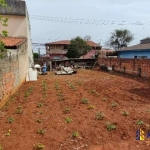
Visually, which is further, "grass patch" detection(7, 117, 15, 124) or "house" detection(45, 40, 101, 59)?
"house" detection(45, 40, 101, 59)

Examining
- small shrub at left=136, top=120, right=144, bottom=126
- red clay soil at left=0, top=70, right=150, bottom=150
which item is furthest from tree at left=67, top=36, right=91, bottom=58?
small shrub at left=136, top=120, right=144, bottom=126

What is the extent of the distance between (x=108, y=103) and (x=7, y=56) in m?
4.52

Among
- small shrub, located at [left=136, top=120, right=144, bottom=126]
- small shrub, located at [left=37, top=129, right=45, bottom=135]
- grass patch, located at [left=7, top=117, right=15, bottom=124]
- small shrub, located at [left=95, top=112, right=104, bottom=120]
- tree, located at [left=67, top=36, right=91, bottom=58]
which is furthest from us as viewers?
tree, located at [left=67, top=36, right=91, bottom=58]

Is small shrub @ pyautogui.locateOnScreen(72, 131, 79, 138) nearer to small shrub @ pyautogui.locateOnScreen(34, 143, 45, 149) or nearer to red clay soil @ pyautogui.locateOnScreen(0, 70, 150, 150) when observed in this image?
red clay soil @ pyautogui.locateOnScreen(0, 70, 150, 150)

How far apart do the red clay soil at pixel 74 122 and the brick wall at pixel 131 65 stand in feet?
22.4

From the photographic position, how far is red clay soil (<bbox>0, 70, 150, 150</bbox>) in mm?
4922

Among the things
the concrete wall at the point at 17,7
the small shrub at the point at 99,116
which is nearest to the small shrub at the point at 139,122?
the small shrub at the point at 99,116

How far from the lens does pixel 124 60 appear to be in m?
18.8

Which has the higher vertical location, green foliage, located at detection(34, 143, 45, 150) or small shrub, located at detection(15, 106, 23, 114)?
small shrub, located at detection(15, 106, 23, 114)

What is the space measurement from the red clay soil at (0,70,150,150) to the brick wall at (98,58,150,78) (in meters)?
6.84

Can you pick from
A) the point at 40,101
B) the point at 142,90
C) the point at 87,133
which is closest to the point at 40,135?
the point at 87,133

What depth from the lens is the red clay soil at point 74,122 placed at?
16.1 feet

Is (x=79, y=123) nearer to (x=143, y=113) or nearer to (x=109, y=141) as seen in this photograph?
(x=109, y=141)

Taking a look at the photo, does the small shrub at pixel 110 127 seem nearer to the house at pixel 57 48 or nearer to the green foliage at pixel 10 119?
the green foliage at pixel 10 119
